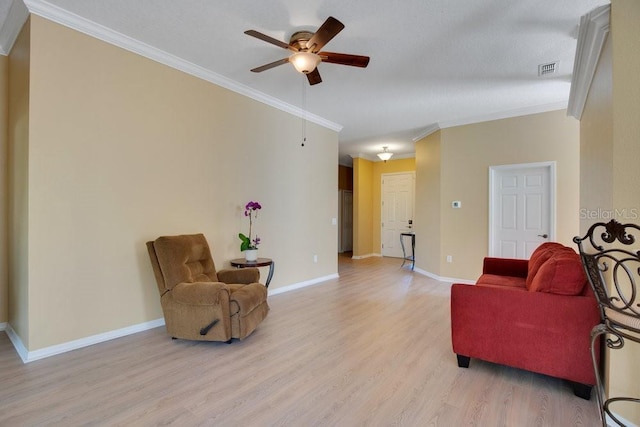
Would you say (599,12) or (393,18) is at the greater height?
(393,18)

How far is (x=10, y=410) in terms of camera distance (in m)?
1.87

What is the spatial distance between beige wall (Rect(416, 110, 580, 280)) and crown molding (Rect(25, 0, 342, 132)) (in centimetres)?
307

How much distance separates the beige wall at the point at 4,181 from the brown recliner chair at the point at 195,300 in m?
1.48

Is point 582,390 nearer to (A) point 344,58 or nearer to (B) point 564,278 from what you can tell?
(B) point 564,278

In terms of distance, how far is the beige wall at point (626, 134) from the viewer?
1.64 meters

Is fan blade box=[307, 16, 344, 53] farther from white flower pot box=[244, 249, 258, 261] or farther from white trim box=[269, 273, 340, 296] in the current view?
white trim box=[269, 273, 340, 296]

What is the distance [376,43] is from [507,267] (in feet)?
9.62

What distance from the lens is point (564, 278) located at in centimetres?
209

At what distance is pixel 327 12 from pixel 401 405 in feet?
9.63

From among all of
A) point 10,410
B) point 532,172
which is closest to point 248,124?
point 10,410

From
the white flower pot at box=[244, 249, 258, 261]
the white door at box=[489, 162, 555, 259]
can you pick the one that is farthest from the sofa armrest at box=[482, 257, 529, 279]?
the white flower pot at box=[244, 249, 258, 261]

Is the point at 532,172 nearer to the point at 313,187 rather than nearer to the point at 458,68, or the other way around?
the point at 458,68

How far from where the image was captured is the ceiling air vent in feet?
10.9

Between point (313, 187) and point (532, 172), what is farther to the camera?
point (313, 187)
